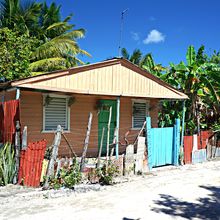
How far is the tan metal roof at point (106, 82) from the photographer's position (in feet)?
33.2

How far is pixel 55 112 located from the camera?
12.1 metres

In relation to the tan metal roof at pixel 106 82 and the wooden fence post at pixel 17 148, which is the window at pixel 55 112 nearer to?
the tan metal roof at pixel 106 82

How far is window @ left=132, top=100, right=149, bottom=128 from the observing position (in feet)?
48.5

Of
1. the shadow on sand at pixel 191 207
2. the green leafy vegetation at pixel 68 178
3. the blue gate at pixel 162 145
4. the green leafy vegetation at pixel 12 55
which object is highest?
the green leafy vegetation at pixel 12 55

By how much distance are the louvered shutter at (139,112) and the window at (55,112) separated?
152 inches

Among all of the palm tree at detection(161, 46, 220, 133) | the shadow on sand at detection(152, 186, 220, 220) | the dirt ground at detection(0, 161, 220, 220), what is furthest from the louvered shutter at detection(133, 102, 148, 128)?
the shadow on sand at detection(152, 186, 220, 220)

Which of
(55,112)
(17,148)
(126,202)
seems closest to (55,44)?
(55,112)

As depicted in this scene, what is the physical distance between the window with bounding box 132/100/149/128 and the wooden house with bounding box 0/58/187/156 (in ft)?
0.16

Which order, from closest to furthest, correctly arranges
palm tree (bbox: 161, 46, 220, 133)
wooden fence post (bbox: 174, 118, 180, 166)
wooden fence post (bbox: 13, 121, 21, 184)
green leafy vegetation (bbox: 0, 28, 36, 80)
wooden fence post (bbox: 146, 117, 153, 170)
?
wooden fence post (bbox: 13, 121, 21, 184)
wooden fence post (bbox: 146, 117, 153, 170)
wooden fence post (bbox: 174, 118, 180, 166)
palm tree (bbox: 161, 46, 220, 133)
green leafy vegetation (bbox: 0, 28, 36, 80)

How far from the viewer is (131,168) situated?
31.2ft

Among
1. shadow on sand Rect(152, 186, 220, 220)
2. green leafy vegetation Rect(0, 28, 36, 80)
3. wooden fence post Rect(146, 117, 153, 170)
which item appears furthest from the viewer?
green leafy vegetation Rect(0, 28, 36, 80)

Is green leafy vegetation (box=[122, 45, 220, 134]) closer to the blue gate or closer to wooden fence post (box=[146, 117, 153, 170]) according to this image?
the blue gate

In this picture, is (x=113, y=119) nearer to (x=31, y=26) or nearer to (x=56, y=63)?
(x=56, y=63)

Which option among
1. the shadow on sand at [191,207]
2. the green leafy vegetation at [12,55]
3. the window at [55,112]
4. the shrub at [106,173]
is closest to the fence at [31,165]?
the shrub at [106,173]
